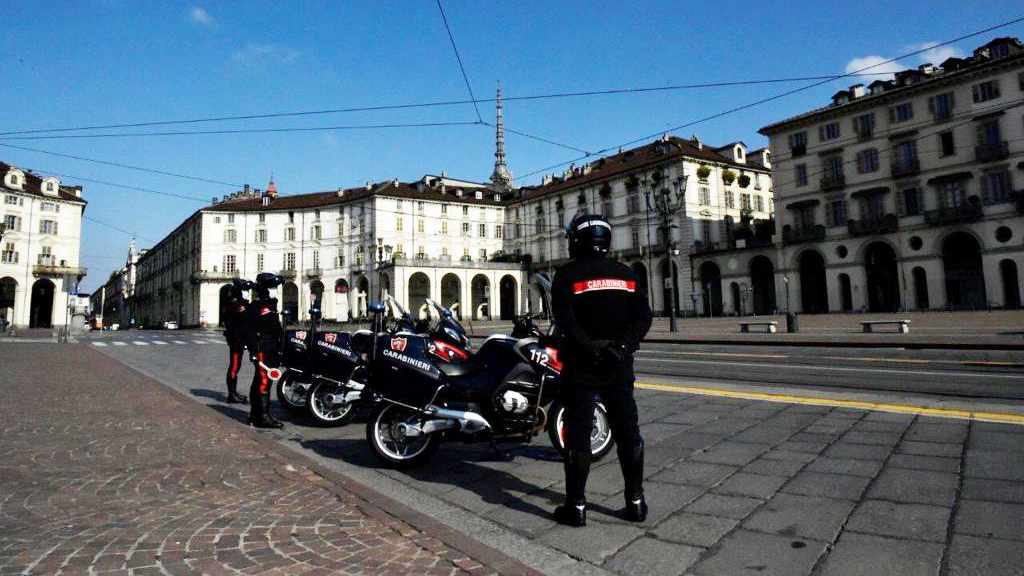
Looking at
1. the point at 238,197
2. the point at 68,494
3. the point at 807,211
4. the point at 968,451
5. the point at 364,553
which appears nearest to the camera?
the point at 364,553

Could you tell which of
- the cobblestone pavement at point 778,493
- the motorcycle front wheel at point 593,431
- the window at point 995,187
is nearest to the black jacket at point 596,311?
the cobblestone pavement at point 778,493

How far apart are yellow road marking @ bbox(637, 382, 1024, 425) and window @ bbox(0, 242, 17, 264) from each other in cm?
7105

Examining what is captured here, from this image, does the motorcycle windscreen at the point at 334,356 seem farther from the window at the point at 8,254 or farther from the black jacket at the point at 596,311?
the window at the point at 8,254

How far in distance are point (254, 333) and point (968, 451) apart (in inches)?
282

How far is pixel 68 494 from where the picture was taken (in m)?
4.01

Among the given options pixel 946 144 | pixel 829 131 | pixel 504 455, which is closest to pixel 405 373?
pixel 504 455

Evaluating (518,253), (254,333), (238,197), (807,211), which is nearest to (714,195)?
(807,211)

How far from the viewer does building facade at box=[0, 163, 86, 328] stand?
57406mm

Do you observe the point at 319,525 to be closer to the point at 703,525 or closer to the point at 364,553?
the point at 364,553

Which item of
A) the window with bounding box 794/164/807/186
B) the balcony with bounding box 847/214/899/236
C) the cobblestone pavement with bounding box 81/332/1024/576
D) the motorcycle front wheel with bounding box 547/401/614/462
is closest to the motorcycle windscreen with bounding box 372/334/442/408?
the cobblestone pavement with bounding box 81/332/1024/576

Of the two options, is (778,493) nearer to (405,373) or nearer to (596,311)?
(596,311)

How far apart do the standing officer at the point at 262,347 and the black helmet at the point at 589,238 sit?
15.4 feet

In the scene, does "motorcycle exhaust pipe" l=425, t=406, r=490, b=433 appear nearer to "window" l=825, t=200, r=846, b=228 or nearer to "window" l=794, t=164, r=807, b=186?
"window" l=825, t=200, r=846, b=228

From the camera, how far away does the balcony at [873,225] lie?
39000mm
